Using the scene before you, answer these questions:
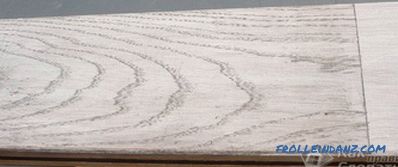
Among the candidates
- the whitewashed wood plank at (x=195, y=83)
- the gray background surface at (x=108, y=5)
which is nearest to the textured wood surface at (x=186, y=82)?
the whitewashed wood plank at (x=195, y=83)

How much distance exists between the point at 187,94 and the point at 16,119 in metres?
0.20

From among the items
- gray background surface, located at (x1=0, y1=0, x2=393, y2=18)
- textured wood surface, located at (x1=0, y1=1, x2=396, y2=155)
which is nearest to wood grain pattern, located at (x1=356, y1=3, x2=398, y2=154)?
textured wood surface, located at (x1=0, y1=1, x2=396, y2=155)

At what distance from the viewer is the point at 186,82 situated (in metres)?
0.66

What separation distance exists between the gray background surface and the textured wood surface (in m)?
0.37

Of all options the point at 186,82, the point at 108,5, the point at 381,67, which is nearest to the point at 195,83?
the point at 186,82

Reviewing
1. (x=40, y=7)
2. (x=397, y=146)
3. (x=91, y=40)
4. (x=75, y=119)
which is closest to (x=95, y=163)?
(x=75, y=119)

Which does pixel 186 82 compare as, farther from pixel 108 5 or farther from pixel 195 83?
pixel 108 5

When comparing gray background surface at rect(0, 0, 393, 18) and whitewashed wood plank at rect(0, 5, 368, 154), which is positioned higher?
gray background surface at rect(0, 0, 393, 18)

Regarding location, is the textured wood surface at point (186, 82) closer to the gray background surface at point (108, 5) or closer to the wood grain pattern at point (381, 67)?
the wood grain pattern at point (381, 67)

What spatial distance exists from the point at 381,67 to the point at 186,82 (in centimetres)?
23

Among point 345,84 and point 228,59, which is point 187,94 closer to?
point 228,59

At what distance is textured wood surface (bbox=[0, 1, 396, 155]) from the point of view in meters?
0.59

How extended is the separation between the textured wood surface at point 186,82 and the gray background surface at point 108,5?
1.20 ft

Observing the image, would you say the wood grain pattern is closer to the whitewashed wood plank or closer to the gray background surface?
the whitewashed wood plank
